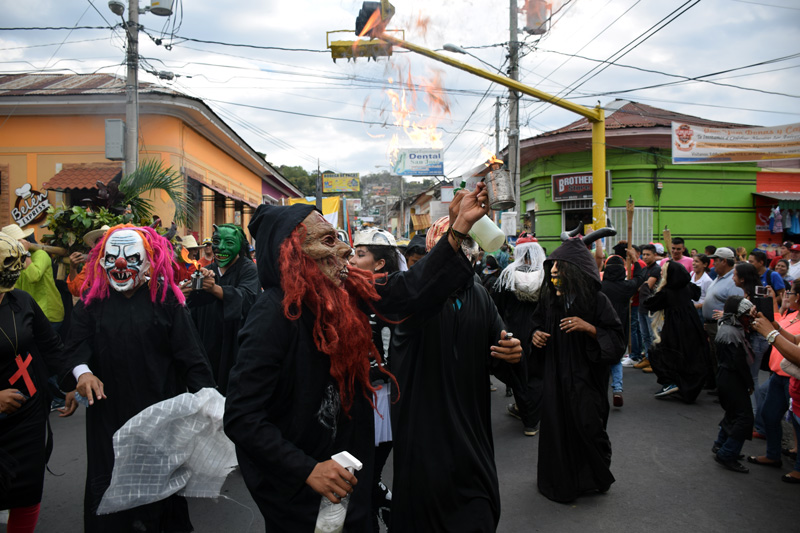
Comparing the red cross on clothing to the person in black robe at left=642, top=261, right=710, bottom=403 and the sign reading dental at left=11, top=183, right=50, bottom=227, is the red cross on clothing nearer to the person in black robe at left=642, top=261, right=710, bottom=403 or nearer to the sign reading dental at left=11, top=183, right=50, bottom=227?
the person in black robe at left=642, top=261, right=710, bottom=403

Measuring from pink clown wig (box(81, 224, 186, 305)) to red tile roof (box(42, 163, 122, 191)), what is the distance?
1260 cm

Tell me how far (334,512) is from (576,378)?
3.32 m

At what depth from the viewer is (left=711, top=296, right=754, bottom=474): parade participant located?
521cm

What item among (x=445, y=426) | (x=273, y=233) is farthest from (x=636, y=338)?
(x=273, y=233)

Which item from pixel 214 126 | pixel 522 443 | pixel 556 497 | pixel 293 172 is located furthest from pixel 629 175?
pixel 293 172

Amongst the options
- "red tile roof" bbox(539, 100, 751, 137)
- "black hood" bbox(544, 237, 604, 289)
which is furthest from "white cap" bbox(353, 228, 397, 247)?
"red tile roof" bbox(539, 100, 751, 137)

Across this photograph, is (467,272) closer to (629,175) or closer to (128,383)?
(128,383)

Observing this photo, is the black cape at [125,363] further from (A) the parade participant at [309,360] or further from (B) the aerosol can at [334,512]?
(B) the aerosol can at [334,512]

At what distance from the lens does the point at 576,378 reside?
480 centimetres

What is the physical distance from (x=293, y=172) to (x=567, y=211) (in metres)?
49.1

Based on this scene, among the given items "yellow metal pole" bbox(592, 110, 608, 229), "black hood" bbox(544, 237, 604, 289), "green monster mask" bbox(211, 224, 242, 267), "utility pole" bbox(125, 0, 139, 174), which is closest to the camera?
"black hood" bbox(544, 237, 604, 289)

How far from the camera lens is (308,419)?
2168 millimetres

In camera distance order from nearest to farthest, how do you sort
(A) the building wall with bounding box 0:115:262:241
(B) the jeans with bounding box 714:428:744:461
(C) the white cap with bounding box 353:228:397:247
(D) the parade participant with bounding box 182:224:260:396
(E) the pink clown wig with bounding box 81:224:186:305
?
(E) the pink clown wig with bounding box 81:224:186:305 < (C) the white cap with bounding box 353:228:397:247 < (D) the parade participant with bounding box 182:224:260:396 < (B) the jeans with bounding box 714:428:744:461 < (A) the building wall with bounding box 0:115:262:241

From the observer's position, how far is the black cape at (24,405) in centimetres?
335
